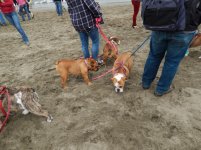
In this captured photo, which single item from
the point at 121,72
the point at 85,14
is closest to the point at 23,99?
the point at 121,72

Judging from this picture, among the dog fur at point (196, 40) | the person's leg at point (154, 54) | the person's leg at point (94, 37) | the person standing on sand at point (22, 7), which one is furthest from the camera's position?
the person standing on sand at point (22, 7)

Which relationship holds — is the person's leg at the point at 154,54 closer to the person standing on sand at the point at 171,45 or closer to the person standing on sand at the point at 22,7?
the person standing on sand at the point at 171,45

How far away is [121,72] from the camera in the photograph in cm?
404

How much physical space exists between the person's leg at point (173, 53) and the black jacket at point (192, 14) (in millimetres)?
133

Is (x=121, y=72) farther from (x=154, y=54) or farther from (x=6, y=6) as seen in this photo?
(x=6, y=6)

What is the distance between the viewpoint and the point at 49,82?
15.6 ft

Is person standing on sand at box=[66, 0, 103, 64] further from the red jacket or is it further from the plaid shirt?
the red jacket

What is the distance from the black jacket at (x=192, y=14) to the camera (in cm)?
264

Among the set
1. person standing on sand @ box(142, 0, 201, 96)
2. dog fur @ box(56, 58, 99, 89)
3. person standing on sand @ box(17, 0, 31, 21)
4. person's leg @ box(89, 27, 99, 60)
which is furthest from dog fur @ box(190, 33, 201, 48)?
person standing on sand @ box(17, 0, 31, 21)

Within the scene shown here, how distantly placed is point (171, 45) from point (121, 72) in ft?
4.03

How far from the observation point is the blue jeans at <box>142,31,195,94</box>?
301 cm

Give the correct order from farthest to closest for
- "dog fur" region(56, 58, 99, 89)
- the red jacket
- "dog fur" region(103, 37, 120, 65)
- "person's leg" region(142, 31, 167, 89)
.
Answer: the red jacket → "dog fur" region(103, 37, 120, 65) → "dog fur" region(56, 58, 99, 89) → "person's leg" region(142, 31, 167, 89)

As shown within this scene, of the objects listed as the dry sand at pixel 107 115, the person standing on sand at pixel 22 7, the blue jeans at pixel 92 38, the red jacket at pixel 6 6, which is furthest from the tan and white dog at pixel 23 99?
the person standing on sand at pixel 22 7

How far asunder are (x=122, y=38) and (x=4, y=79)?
4.06 meters
